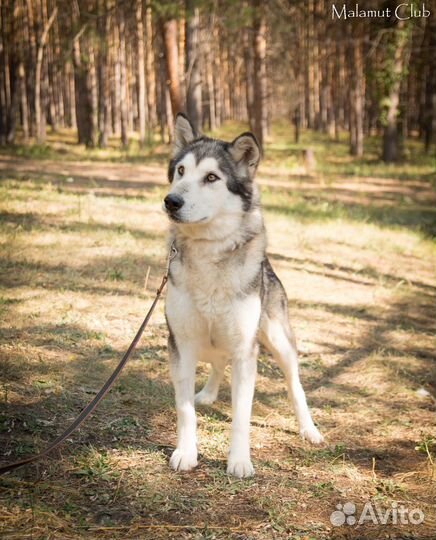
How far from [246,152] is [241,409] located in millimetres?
1627

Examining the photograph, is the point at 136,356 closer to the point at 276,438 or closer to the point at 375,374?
the point at 276,438

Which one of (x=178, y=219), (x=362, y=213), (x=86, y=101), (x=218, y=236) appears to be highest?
(x=86, y=101)

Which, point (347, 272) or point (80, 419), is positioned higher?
point (80, 419)

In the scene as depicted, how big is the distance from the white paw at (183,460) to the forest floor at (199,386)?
0.07 m

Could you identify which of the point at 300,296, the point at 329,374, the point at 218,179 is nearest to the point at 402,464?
the point at 329,374

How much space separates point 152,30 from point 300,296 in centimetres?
2852

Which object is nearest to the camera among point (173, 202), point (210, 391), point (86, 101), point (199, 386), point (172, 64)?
point (173, 202)

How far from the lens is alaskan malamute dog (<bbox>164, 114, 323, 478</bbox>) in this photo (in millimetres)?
3672

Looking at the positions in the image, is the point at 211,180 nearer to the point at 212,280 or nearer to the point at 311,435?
the point at 212,280

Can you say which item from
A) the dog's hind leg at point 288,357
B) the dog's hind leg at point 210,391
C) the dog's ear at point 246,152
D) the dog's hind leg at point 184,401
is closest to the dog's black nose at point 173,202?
the dog's ear at point 246,152

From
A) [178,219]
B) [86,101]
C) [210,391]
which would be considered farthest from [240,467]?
[86,101]

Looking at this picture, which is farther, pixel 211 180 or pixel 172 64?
pixel 172 64

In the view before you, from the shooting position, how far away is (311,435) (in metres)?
4.41

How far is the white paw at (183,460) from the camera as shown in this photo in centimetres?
370
